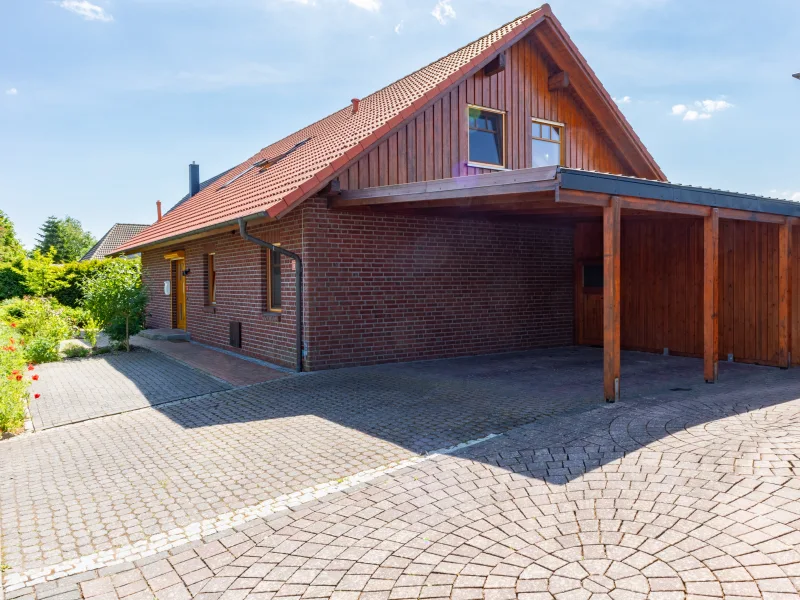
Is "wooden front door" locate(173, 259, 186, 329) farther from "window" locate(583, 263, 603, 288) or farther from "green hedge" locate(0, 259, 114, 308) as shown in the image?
"window" locate(583, 263, 603, 288)

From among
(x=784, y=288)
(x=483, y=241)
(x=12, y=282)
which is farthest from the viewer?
(x=12, y=282)

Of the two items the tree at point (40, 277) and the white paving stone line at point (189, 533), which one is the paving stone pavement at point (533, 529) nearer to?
the white paving stone line at point (189, 533)

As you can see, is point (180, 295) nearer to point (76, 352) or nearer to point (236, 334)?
point (76, 352)

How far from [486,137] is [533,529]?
33.3 ft

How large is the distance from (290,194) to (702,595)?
7.32 meters

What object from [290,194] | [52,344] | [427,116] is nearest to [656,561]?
[290,194]

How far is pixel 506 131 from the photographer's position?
493 inches

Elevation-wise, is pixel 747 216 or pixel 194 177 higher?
pixel 194 177

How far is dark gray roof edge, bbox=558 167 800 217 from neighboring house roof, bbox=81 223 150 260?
39584 millimetres

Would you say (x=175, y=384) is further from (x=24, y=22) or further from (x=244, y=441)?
(x=24, y=22)

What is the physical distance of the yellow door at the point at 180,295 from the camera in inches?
671

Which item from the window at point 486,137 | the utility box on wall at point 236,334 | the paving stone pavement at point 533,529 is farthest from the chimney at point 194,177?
the paving stone pavement at point 533,529

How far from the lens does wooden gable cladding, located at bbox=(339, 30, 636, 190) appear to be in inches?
416

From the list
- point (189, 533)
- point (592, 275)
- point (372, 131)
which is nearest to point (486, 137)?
point (372, 131)
